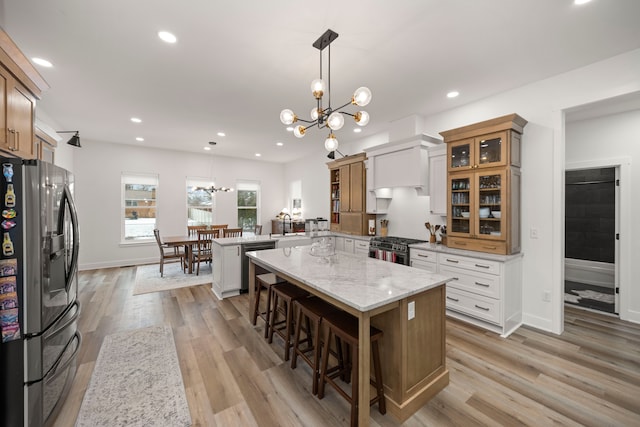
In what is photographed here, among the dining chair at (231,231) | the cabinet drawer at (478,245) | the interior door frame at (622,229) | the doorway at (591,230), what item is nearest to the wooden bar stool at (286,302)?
the cabinet drawer at (478,245)

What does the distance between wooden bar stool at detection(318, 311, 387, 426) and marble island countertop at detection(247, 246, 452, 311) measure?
0.28 metres

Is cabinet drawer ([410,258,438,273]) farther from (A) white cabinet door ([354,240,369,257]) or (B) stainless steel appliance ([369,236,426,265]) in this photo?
(A) white cabinet door ([354,240,369,257])

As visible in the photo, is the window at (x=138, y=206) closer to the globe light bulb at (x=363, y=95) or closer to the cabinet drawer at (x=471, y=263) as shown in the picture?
the globe light bulb at (x=363, y=95)

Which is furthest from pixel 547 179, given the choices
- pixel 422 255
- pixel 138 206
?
pixel 138 206

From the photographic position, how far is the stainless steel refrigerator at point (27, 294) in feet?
5.09

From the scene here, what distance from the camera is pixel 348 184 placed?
18.3ft

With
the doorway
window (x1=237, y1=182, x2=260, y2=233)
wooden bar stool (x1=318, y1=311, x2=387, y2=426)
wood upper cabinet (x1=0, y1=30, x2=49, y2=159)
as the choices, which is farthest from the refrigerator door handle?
the doorway

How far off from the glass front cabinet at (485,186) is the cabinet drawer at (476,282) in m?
0.35

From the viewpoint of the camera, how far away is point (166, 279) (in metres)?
5.22

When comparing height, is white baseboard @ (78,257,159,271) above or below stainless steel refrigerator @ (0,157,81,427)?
below

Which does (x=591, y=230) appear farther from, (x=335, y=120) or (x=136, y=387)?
(x=136, y=387)

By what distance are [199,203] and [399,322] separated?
699 centimetres

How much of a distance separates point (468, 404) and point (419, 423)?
45cm

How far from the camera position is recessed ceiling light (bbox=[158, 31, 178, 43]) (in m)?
2.33
